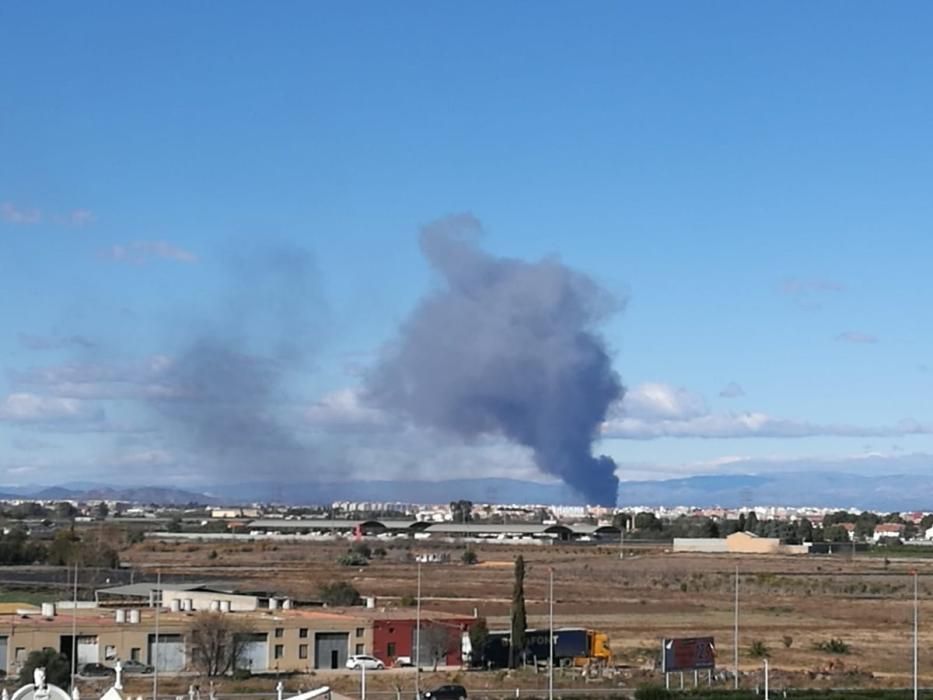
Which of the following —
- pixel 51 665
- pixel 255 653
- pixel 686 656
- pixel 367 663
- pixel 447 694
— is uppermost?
pixel 51 665

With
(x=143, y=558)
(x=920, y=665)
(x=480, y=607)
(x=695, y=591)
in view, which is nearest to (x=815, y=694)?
(x=920, y=665)

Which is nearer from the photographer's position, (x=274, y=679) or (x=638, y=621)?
(x=274, y=679)

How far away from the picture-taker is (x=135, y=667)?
56.6 m

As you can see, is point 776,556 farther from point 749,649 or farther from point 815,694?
point 815,694

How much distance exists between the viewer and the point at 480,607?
287ft

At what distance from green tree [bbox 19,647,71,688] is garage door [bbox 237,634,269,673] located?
671cm

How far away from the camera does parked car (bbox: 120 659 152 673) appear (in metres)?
56.0

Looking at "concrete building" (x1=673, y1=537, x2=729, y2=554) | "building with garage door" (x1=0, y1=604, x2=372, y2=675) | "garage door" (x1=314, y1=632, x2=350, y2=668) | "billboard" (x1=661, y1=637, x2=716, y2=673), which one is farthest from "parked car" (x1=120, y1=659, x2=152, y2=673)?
"concrete building" (x1=673, y1=537, x2=729, y2=554)

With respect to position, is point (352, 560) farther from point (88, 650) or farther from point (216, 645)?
point (88, 650)

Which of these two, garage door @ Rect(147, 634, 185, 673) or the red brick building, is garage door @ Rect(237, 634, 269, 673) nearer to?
garage door @ Rect(147, 634, 185, 673)

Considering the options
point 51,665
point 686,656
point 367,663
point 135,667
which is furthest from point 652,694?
point 51,665

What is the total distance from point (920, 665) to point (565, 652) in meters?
13.5

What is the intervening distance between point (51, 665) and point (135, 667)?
457 cm

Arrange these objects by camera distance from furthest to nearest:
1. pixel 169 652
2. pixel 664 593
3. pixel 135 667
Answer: pixel 664 593 → pixel 169 652 → pixel 135 667
